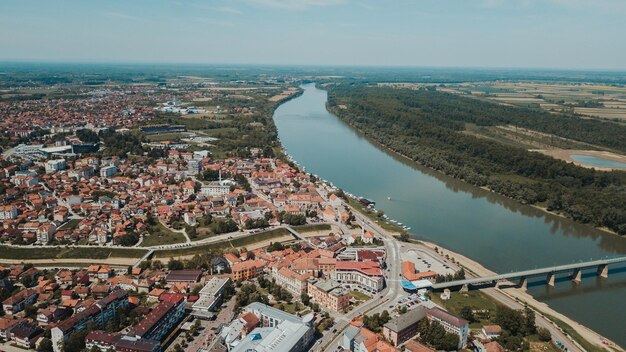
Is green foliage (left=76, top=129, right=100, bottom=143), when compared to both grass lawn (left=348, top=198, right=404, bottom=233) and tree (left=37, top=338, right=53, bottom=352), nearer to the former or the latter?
grass lawn (left=348, top=198, right=404, bottom=233)

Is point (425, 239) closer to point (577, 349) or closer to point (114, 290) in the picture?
point (577, 349)

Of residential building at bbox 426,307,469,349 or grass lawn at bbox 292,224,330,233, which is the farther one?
grass lawn at bbox 292,224,330,233

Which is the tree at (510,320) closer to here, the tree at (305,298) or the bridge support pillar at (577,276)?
the bridge support pillar at (577,276)

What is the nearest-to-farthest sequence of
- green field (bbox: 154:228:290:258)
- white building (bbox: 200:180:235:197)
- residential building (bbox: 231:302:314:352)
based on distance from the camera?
residential building (bbox: 231:302:314:352) → green field (bbox: 154:228:290:258) → white building (bbox: 200:180:235:197)

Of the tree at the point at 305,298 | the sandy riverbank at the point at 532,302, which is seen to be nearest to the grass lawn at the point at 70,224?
the tree at the point at 305,298

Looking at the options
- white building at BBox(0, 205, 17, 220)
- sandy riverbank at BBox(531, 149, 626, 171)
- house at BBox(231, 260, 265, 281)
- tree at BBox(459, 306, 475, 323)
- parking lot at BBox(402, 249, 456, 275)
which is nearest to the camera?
tree at BBox(459, 306, 475, 323)

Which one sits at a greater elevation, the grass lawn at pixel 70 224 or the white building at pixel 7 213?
the white building at pixel 7 213

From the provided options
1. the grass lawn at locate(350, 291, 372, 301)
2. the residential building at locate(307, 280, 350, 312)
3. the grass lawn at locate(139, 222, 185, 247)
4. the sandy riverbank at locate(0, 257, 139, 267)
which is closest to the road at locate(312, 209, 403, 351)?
the grass lawn at locate(350, 291, 372, 301)

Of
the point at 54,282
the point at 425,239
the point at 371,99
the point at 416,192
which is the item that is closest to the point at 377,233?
the point at 425,239
